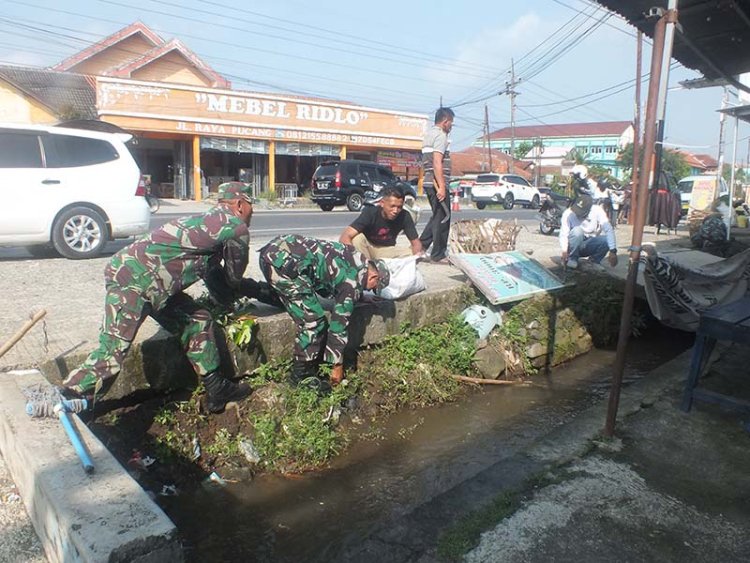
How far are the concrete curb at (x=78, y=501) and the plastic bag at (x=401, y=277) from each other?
285 centimetres

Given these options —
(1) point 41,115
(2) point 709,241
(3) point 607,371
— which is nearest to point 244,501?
(3) point 607,371

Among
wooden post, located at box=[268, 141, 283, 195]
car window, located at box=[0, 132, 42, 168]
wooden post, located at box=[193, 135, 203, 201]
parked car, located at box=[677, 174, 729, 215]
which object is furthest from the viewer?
wooden post, located at box=[268, 141, 283, 195]

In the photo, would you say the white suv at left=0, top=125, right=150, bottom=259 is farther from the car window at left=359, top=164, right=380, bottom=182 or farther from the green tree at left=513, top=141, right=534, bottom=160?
the green tree at left=513, top=141, right=534, bottom=160

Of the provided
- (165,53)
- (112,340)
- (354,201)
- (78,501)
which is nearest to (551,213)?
(354,201)

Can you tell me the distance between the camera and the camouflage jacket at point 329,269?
162 inches

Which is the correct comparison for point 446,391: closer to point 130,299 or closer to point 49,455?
point 130,299

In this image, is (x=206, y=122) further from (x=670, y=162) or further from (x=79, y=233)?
(x=670, y=162)

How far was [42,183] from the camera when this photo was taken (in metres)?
7.03

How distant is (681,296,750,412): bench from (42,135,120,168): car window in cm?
699

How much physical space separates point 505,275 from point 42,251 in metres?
6.03

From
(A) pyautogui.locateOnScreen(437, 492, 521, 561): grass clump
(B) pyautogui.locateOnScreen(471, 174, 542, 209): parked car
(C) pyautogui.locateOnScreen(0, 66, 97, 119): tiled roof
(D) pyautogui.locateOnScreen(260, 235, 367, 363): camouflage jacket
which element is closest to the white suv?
(D) pyautogui.locateOnScreen(260, 235, 367, 363): camouflage jacket

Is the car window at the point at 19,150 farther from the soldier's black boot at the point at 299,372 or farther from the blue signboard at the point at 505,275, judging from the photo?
the blue signboard at the point at 505,275

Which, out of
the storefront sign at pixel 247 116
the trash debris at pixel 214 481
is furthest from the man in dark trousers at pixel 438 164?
the storefront sign at pixel 247 116

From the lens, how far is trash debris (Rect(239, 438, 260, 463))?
3996 millimetres
